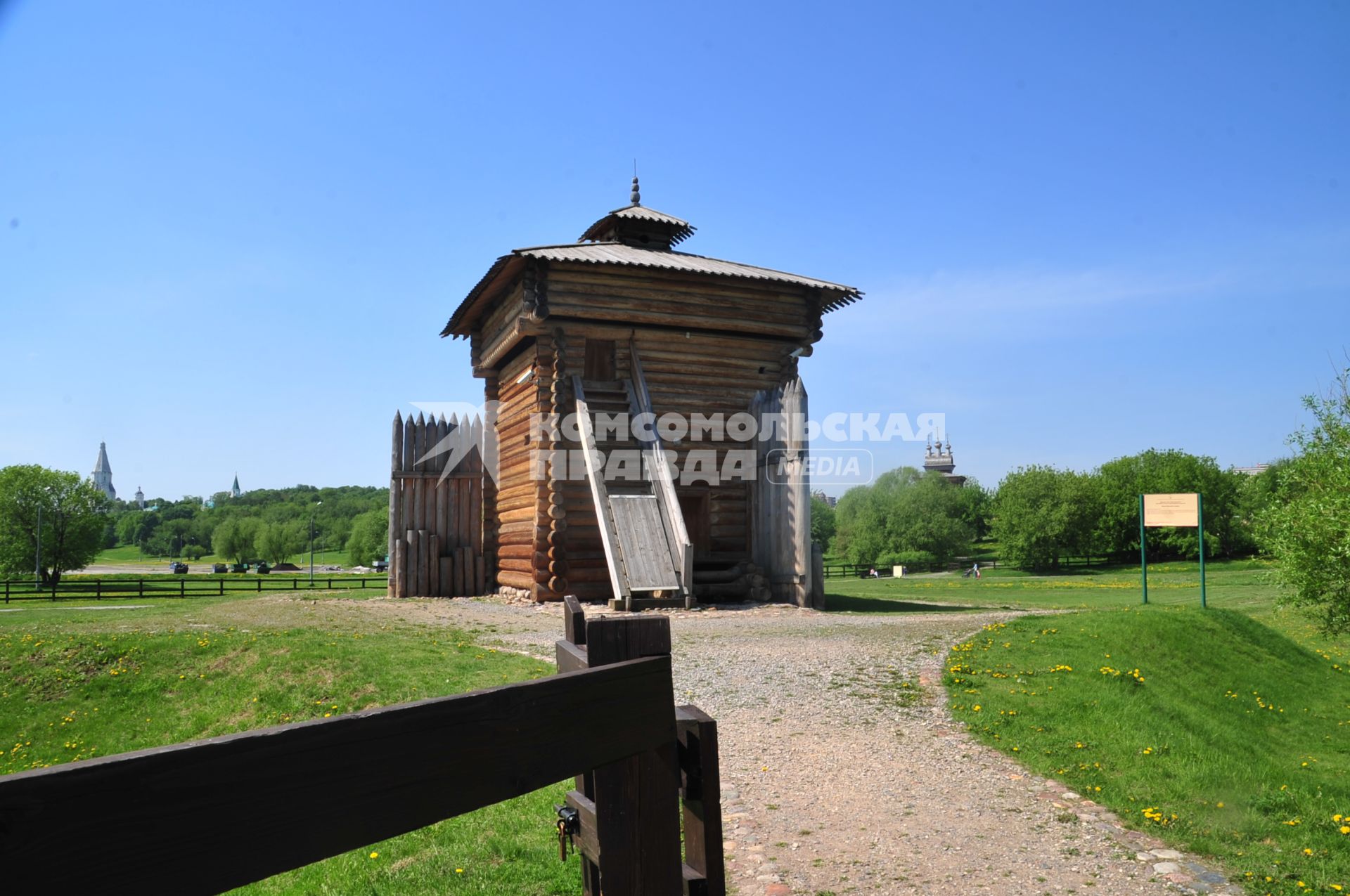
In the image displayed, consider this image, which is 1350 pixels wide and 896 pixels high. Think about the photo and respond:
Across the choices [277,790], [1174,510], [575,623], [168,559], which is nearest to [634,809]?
[575,623]

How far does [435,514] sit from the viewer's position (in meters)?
24.2

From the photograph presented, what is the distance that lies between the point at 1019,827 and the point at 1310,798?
10.3ft

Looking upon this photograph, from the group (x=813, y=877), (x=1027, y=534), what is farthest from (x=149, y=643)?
(x=1027, y=534)

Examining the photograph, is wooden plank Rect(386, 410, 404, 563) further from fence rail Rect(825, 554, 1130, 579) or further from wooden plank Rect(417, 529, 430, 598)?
fence rail Rect(825, 554, 1130, 579)

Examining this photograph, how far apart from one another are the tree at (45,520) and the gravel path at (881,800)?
61.7 meters

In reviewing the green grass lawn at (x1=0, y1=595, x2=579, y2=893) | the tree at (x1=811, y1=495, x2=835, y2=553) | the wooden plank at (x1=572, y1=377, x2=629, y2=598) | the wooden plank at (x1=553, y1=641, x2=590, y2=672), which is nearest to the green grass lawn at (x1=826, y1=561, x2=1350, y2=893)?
the green grass lawn at (x1=0, y1=595, x2=579, y2=893)

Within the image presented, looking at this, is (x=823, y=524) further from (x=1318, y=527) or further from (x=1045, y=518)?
(x=1318, y=527)

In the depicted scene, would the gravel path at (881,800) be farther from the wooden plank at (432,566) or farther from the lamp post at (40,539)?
the lamp post at (40,539)

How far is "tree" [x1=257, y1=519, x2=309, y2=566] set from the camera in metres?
118

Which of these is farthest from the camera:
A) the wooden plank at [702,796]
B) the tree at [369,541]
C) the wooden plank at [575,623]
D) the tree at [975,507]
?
the tree at [369,541]

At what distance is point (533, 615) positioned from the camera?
16859 millimetres

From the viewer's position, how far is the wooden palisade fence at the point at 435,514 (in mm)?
23797

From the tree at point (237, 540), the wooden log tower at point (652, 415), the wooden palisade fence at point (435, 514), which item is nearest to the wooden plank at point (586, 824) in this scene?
the wooden log tower at point (652, 415)

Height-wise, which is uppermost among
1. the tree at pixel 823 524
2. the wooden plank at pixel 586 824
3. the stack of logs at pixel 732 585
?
the wooden plank at pixel 586 824
